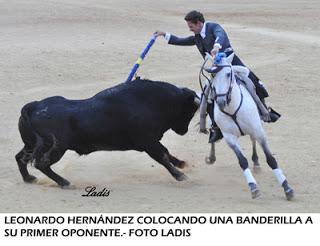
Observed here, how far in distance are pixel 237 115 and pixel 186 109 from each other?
4.94ft

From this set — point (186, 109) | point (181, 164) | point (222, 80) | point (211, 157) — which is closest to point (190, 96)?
point (186, 109)

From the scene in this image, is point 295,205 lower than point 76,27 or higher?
higher

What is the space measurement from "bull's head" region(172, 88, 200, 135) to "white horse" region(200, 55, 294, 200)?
107cm

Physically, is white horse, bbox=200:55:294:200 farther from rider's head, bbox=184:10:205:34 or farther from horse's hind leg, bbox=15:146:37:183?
horse's hind leg, bbox=15:146:37:183

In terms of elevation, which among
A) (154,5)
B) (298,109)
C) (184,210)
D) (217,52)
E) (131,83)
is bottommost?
(154,5)

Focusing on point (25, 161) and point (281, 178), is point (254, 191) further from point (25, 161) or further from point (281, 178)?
point (25, 161)

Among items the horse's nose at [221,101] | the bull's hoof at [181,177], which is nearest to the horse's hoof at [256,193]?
the horse's nose at [221,101]

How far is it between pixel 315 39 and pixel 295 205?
15.0m

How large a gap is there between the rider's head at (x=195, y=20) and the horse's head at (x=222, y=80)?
956mm

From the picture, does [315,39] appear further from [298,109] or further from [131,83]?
[131,83]

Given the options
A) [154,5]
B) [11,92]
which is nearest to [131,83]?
[11,92]

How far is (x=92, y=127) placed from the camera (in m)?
9.78

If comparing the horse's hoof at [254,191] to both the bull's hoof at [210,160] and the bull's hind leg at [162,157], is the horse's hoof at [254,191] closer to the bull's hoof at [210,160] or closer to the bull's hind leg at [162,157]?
the bull's hind leg at [162,157]

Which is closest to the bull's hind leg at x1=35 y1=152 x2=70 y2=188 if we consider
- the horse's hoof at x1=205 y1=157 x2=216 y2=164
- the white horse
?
the white horse
